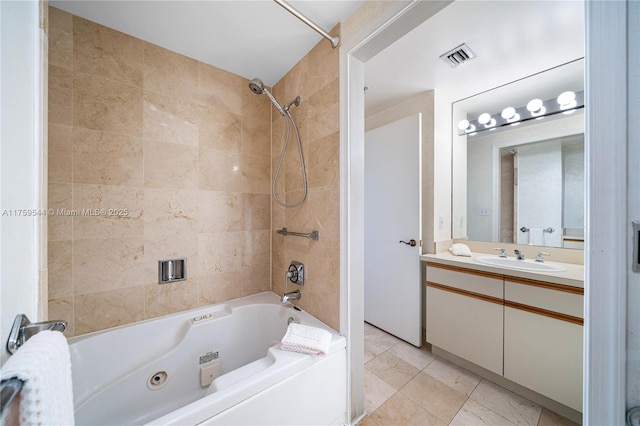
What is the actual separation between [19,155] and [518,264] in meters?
2.68

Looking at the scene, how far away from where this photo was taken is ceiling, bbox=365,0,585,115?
119 cm

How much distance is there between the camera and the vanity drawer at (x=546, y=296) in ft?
3.93

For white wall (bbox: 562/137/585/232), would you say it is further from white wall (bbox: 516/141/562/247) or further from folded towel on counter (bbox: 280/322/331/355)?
folded towel on counter (bbox: 280/322/331/355)

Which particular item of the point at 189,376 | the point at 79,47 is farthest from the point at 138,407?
the point at 79,47

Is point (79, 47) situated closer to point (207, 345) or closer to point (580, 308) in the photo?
point (207, 345)

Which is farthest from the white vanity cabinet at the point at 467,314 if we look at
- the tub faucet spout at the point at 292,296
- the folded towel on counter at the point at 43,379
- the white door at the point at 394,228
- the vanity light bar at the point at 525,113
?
the folded towel on counter at the point at 43,379

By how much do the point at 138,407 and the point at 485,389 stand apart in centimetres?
219

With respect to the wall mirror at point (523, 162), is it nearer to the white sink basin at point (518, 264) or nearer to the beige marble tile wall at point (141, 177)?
the white sink basin at point (518, 264)

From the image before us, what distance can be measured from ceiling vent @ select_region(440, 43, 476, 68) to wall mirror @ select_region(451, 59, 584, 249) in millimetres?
574

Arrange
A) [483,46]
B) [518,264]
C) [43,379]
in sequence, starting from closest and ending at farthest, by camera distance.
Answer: [43,379] < [483,46] < [518,264]

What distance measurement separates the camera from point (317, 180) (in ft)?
4.60

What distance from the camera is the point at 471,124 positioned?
2.12 meters

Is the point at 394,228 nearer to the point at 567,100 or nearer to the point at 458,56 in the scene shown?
the point at 458,56

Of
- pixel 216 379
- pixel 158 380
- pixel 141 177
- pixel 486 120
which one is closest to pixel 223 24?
pixel 141 177
